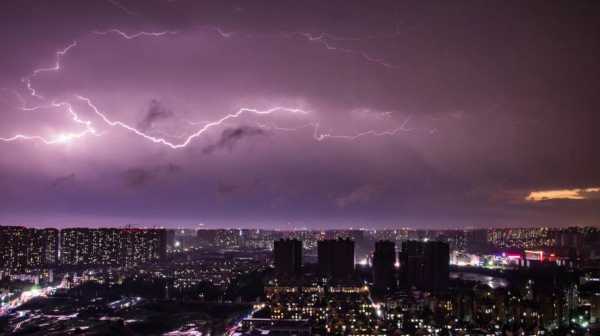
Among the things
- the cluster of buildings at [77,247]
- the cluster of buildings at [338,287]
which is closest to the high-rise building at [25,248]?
the cluster of buildings at [77,247]

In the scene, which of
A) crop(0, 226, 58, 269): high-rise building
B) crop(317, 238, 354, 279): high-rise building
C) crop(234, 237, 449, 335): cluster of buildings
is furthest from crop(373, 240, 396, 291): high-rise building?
crop(0, 226, 58, 269): high-rise building

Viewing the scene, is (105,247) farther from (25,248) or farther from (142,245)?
(25,248)

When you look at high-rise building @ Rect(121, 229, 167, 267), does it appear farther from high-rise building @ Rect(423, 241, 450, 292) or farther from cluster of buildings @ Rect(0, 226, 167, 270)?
high-rise building @ Rect(423, 241, 450, 292)

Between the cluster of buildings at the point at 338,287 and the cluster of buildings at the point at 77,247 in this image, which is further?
the cluster of buildings at the point at 77,247

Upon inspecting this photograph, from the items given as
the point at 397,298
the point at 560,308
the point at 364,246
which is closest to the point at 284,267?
the point at 397,298

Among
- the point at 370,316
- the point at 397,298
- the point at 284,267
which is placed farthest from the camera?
the point at 284,267

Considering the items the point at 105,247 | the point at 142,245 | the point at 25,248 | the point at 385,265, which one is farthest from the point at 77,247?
the point at 385,265

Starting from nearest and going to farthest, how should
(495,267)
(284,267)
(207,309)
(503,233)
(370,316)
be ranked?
(370,316), (207,309), (284,267), (495,267), (503,233)

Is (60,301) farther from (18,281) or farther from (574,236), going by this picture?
(574,236)

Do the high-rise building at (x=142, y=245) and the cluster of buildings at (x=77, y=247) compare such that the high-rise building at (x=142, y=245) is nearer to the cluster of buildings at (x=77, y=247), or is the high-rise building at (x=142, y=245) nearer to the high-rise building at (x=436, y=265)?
the cluster of buildings at (x=77, y=247)
